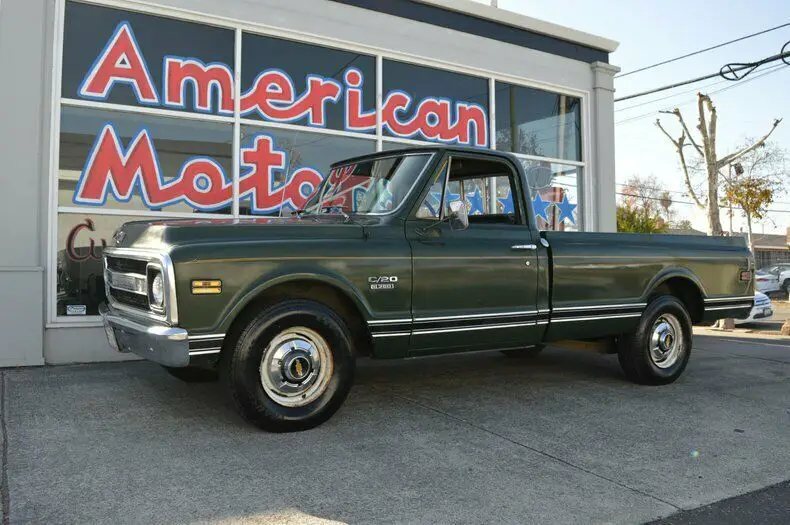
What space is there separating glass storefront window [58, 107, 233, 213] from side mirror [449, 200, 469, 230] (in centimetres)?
393

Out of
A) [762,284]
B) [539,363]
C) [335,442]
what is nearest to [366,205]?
[335,442]

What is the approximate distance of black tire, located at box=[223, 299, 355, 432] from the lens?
4027 millimetres

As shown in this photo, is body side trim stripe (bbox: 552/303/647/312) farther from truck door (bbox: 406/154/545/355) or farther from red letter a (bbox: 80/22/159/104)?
red letter a (bbox: 80/22/159/104)

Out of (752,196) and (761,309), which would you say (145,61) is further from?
(752,196)

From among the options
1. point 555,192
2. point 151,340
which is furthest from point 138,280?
point 555,192

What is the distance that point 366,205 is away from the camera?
197 inches

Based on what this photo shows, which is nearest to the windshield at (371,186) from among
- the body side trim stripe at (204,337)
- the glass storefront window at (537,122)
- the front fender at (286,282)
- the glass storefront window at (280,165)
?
the front fender at (286,282)

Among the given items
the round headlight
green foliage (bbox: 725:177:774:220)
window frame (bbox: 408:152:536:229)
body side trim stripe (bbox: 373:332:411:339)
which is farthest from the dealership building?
green foliage (bbox: 725:177:774:220)

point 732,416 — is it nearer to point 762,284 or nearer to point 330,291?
point 330,291

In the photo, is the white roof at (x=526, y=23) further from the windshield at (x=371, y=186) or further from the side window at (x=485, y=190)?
the windshield at (x=371, y=186)

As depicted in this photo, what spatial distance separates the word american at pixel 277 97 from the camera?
7.25 meters

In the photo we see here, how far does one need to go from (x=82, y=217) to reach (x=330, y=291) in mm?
3905

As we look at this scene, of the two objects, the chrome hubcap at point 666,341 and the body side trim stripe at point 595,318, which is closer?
the body side trim stripe at point 595,318

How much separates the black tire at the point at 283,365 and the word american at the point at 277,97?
4473 millimetres
